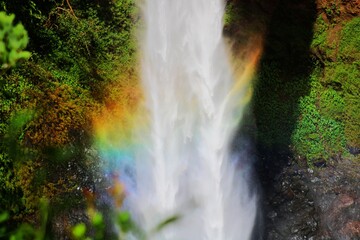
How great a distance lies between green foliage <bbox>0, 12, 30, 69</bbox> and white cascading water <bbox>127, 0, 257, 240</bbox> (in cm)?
618

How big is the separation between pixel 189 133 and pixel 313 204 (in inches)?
106

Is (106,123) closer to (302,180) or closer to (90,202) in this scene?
(90,202)

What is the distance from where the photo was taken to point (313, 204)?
27.8ft

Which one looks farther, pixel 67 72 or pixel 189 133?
pixel 67 72

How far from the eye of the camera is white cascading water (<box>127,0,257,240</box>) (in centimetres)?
795

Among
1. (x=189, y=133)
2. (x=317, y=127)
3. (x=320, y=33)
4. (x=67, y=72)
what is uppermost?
(x=67, y=72)

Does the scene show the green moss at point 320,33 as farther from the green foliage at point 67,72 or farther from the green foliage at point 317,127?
the green foliage at point 67,72

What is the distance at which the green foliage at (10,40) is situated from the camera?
70.7 inches

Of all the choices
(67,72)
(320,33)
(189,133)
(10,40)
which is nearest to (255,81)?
(320,33)

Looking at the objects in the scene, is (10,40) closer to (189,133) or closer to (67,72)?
(189,133)

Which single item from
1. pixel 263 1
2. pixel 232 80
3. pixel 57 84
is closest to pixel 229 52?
pixel 232 80

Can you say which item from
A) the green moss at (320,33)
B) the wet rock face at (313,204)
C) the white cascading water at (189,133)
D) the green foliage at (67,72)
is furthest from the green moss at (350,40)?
the green foliage at (67,72)

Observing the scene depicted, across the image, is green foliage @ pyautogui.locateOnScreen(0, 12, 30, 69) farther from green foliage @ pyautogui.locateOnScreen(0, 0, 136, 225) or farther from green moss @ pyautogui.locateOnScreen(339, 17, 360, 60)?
green moss @ pyautogui.locateOnScreen(339, 17, 360, 60)

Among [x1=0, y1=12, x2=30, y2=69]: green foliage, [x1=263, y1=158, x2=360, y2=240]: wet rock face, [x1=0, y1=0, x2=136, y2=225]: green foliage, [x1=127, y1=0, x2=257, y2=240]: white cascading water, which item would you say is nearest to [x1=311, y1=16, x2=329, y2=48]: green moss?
[x1=127, y1=0, x2=257, y2=240]: white cascading water
